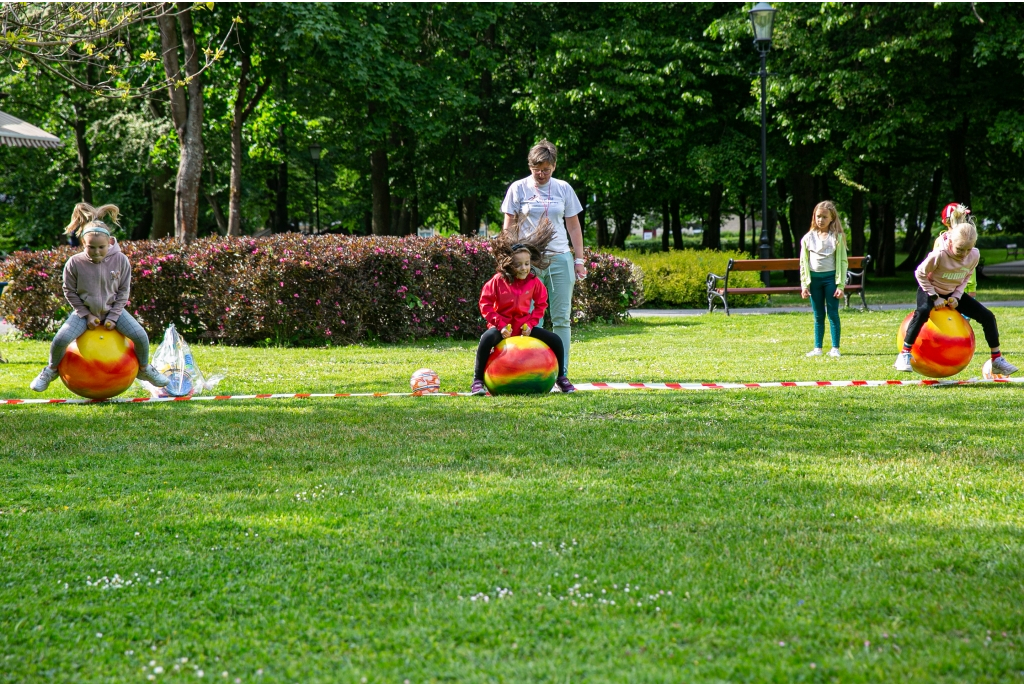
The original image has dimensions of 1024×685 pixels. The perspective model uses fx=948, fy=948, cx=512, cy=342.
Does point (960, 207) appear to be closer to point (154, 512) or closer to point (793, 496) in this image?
point (793, 496)

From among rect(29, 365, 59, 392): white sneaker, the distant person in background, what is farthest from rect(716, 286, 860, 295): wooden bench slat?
rect(29, 365, 59, 392): white sneaker

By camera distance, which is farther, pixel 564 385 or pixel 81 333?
pixel 564 385

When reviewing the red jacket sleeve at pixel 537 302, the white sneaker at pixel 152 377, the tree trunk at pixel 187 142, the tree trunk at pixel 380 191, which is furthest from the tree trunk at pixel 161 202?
the red jacket sleeve at pixel 537 302

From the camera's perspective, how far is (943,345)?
9.58m

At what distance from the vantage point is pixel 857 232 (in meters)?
35.9

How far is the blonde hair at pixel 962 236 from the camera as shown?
947cm

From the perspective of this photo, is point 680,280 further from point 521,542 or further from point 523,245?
point 521,542

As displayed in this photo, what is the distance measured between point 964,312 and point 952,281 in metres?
0.49

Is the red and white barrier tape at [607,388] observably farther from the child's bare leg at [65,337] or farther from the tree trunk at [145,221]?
the tree trunk at [145,221]

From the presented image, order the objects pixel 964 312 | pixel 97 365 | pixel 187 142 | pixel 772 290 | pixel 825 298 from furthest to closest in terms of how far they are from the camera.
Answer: pixel 772 290
pixel 187 142
pixel 825 298
pixel 964 312
pixel 97 365

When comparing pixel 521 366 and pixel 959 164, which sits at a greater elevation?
pixel 959 164

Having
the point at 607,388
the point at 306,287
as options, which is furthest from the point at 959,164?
the point at 607,388

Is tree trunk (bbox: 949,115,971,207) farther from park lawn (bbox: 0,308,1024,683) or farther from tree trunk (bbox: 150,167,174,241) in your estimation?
tree trunk (bbox: 150,167,174,241)

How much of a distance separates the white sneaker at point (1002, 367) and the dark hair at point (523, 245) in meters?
4.89
